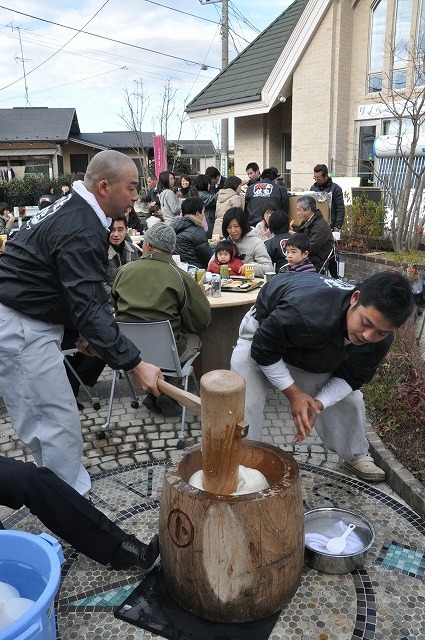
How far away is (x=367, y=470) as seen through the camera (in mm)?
3469

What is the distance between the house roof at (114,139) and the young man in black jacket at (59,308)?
28982 millimetres

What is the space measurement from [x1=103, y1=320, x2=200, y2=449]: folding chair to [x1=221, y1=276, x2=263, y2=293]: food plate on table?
1.22 meters

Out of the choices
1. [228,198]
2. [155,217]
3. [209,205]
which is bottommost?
[155,217]

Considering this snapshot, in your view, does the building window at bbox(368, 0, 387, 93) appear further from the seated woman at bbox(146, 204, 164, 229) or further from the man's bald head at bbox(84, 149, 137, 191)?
the man's bald head at bbox(84, 149, 137, 191)

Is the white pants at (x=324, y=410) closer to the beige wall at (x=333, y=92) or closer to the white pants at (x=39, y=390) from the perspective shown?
the white pants at (x=39, y=390)

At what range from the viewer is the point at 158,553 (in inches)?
104

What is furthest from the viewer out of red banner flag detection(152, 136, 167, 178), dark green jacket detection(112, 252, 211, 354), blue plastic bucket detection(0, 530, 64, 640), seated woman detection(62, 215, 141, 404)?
red banner flag detection(152, 136, 167, 178)

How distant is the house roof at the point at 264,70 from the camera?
43.4 feet

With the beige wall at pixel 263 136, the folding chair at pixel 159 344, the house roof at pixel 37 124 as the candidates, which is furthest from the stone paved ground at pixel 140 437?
the house roof at pixel 37 124

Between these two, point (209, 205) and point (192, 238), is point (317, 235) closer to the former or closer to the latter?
point (192, 238)

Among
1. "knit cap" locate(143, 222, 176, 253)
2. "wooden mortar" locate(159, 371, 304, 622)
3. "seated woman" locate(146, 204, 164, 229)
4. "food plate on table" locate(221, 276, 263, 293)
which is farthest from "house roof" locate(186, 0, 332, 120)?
"wooden mortar" locate(159, 371, 304, 622)

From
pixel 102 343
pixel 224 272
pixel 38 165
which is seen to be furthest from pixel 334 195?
pixel 38 165

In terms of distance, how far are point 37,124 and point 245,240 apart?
27.7m

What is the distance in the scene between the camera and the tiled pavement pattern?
7.64ft
